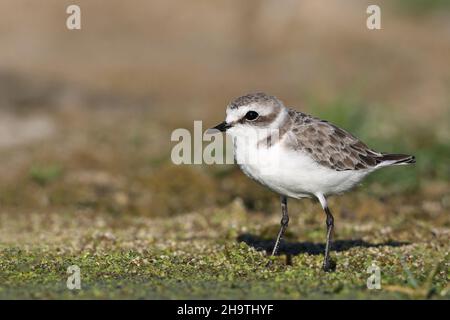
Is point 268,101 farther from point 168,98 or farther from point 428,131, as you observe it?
point 168,98

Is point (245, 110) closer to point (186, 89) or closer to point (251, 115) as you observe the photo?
point (251, 115)

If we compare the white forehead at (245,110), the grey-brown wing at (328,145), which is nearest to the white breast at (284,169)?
the grey-brown wing at (328,145)

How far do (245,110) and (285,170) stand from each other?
0.76 m

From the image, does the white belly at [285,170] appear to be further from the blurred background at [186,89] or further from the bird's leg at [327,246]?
the blurred background at [186,89]

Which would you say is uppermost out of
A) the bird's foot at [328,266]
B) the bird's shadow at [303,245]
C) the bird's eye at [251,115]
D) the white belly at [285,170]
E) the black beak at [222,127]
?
the bird's eye at [251,115]

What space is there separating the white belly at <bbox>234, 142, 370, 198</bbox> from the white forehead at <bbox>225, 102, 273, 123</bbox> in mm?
271

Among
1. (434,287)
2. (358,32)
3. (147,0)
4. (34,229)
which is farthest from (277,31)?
(434,287)

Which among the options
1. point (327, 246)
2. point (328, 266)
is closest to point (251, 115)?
point (327, 246)

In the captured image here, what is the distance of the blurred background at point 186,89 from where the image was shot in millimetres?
12836

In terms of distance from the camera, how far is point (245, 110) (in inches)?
319

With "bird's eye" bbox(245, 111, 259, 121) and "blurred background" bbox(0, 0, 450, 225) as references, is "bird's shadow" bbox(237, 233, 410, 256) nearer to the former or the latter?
"bird's eye" bbox(245, 111, 259, 121)

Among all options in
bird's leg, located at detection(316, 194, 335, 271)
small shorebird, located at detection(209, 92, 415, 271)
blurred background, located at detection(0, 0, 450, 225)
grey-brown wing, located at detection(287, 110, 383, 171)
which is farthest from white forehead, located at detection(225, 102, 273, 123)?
blurred background, located at detection(0, 0, 450, 225)
